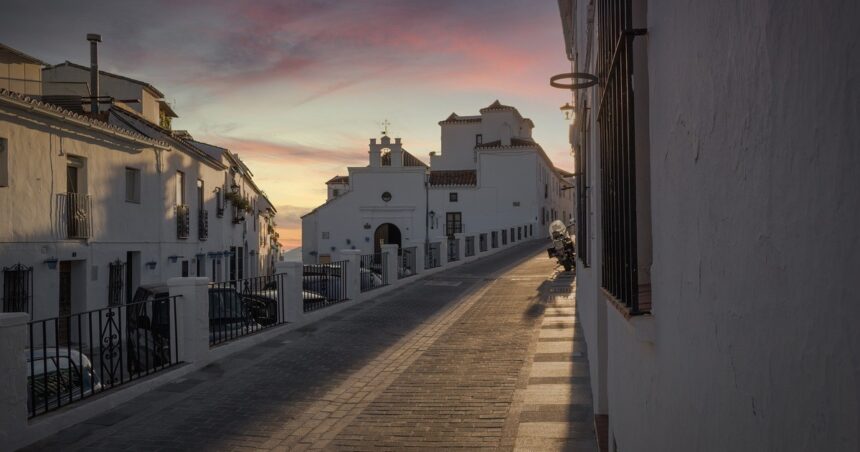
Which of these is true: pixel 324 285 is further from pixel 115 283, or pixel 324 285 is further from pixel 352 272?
pixel 115 283

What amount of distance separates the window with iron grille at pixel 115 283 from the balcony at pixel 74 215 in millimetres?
1788

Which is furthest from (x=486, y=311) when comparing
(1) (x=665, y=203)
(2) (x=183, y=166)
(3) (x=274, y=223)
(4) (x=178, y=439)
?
(3) (x=274, y=223)

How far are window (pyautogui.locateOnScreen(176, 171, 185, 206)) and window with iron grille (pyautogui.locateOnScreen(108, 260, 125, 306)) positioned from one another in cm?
492

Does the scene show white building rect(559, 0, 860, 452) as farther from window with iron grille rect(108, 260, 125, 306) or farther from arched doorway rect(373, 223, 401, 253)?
arched doorway rect(373, 223, 401, 253)

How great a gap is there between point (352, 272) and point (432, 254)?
9808 millimetres

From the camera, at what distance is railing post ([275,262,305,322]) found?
13.2 m

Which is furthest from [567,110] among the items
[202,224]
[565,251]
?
[202,224]

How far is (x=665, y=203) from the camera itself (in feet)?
7.75

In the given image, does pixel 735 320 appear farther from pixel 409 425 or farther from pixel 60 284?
pixel 60 284

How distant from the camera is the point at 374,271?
65.7 feet

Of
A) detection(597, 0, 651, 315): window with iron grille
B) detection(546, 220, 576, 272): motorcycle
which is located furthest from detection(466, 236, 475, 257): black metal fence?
detection(597, 0, 651, 315): window with iron grille

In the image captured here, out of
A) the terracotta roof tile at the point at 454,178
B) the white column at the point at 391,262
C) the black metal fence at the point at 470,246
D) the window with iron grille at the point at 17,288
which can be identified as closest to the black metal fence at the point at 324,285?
the white column at the point at 391,262

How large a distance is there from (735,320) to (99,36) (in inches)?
1187

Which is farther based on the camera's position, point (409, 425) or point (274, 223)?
point (274, 223)
